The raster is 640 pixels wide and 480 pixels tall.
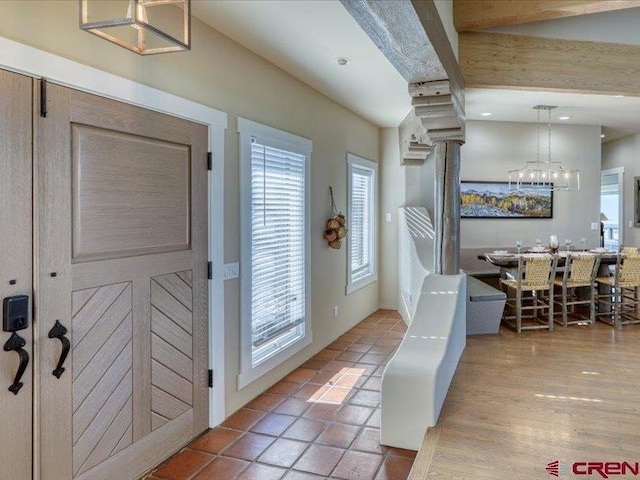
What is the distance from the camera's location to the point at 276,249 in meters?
3.95

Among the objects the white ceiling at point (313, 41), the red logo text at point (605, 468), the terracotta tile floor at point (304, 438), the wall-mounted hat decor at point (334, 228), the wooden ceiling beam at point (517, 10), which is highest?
the wooden ceiling beam at point (517, 10)

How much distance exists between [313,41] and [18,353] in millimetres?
2695

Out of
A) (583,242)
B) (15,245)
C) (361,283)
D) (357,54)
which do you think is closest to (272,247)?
(357,54)

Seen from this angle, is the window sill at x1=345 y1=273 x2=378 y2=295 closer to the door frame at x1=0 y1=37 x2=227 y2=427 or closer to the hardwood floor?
the hardwood floor

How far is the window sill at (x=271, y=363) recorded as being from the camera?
3.47m

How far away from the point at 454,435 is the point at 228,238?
198cm

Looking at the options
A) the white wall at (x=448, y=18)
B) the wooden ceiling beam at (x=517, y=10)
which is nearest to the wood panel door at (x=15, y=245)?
the white wall at (x=448, y=18)

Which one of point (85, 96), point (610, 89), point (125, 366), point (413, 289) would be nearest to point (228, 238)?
point (125, 366)

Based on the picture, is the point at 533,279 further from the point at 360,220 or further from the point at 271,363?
the point at 271,363

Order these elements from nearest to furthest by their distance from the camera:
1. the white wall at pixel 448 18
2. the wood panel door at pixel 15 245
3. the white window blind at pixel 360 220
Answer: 1. the wood panel door at pixel 15 245
2. the white wall at pixel 448 18
3. the white window blind at pixel 360 220

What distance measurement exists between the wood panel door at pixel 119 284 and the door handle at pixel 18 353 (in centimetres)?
11

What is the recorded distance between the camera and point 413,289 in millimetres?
5406

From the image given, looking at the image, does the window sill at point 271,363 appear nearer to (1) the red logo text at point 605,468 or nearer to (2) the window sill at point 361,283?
(2) the window sill at point 361,283

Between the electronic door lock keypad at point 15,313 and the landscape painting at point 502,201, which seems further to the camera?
the landscape painting at point 502,201
